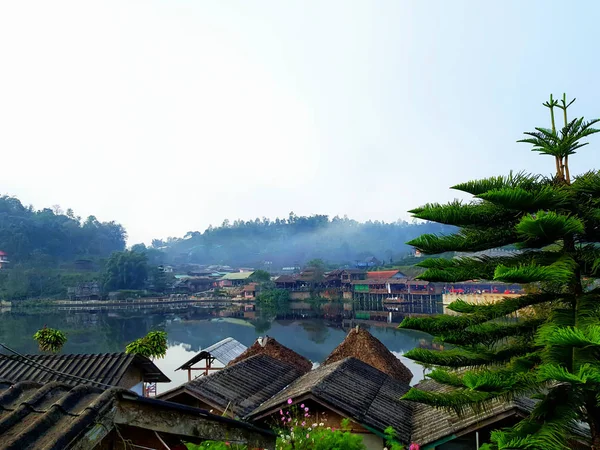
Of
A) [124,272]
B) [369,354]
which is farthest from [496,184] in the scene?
[124,272]

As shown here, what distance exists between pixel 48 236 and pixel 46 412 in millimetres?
101232

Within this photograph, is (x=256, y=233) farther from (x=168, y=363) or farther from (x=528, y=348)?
(x=528, y=348)

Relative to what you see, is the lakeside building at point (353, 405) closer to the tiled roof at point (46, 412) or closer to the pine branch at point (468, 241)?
the pine branch at point (468, 241)

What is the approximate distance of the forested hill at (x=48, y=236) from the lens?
3270 inches

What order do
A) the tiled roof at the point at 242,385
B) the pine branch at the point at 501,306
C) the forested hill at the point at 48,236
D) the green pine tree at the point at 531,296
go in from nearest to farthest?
the green pine tree at the point at 531,296 → the pine branch at the point at 501,306 → the tiled roof at the point at 242,385 → the forested hill at the point at 48,236

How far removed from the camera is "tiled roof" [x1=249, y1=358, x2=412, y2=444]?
8.17m

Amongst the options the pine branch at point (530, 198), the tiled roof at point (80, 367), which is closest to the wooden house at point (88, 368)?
the tiled roof at point (80, 367)

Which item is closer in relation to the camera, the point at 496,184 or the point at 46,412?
the point at 46,412

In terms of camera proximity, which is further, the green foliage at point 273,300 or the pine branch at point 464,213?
the green foliage at point 273,300

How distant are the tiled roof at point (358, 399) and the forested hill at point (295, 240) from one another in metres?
112

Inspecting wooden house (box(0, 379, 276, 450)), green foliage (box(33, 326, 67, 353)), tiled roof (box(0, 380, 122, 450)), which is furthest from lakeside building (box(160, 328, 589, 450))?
green foliage (box(33, 326, 67, 353))

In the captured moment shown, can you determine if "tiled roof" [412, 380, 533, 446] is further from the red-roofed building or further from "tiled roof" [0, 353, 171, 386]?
the red-roofed building

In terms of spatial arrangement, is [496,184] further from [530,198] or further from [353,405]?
[353,405]

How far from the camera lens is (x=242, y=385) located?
10.8m
